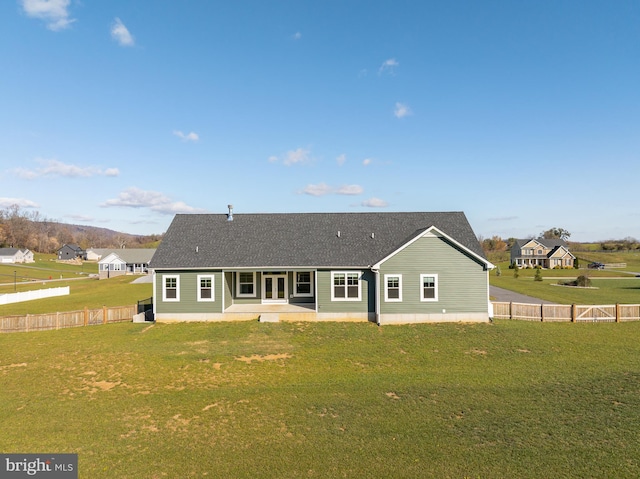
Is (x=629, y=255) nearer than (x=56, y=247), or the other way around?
(x=629, y=255)

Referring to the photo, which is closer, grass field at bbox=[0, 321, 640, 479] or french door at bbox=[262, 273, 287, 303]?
grass field at bbox=[0, 321, 640, 479]

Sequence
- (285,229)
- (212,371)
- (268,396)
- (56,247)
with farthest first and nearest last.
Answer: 1. (56,247)
2. (285,229)
3. (212,371)
4. (268,396)

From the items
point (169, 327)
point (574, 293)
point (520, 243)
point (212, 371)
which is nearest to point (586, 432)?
point (212, 371)

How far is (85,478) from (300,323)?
14303mm

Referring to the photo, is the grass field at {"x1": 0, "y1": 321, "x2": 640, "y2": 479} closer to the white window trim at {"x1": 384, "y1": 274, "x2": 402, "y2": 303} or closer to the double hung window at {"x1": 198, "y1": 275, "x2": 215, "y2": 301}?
the white window trim at {"x1": 384, "y1": 274, "x2": 402, "y2": 303}

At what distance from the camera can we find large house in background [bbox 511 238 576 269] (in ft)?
296

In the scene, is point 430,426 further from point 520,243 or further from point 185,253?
point 520,243

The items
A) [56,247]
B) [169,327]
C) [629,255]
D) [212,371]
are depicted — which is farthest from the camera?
[56,247]

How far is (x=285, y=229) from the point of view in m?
26.5

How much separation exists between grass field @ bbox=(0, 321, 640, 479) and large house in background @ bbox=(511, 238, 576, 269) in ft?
272

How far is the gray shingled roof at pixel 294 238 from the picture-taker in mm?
23203

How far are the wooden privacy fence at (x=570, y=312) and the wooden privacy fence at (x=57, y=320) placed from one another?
25909 millimetres

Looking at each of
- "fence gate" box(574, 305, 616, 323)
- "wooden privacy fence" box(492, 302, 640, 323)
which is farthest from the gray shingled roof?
"fence gate" box(574, 305, 616, 323)

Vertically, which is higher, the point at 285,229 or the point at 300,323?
the point at 285,229
